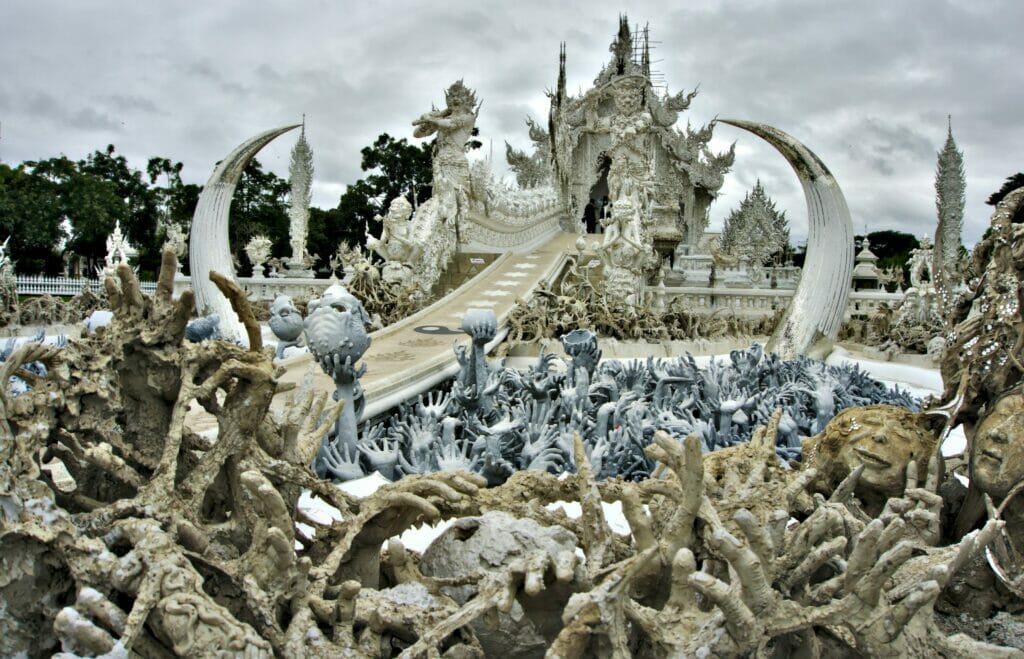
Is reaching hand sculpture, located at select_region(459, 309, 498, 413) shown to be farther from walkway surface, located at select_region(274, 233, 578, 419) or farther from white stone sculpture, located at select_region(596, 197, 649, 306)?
white stone sculpture, located at select_region(596, 197, 649, 306)

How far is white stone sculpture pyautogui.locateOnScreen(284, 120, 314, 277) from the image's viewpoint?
23250 mm

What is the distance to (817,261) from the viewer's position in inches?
413

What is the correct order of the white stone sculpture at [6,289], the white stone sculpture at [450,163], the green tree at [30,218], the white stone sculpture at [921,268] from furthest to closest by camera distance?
1. the green tree at [30,218]
2. the white stone sculpture at [450,163]
3. the white stone sculpture at [6,289]
4. the white stone sculpture at [921,268]

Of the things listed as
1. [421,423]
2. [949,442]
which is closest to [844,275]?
[949,442]

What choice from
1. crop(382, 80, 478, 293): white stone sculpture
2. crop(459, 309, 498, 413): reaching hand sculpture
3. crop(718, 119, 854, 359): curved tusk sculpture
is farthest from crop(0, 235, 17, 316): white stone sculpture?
crop(718, 119, 854, 359): curved tusk sculpture

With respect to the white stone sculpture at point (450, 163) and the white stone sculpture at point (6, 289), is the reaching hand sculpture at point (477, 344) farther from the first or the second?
the white stone sculpture at point (6, 289)

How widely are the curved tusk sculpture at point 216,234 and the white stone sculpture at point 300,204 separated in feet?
33.0

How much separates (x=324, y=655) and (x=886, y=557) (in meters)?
1.53

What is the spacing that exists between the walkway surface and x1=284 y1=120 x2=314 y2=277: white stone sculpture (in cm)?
792

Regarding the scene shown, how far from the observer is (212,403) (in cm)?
259

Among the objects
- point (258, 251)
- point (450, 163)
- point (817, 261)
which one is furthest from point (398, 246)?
point (817, 261)

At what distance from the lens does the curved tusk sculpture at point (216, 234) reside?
10617 millimetres

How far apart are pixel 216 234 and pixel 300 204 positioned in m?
14.2

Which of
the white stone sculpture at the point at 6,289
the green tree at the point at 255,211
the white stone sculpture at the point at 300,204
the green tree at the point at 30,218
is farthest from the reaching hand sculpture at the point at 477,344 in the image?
the green tree at the point at 255,211
